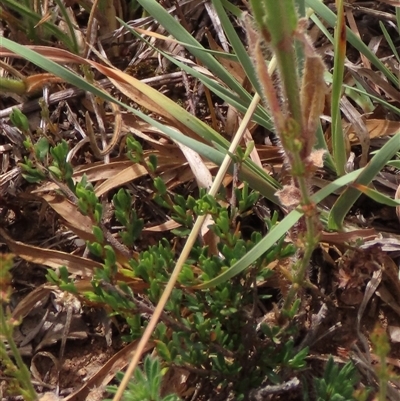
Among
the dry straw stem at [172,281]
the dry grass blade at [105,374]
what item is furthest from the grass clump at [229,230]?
the dry grass blade at [105,374]

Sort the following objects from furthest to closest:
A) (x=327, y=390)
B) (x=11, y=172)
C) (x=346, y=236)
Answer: (x=11, y=172), (x=346, y=236), (x=327, y=390)

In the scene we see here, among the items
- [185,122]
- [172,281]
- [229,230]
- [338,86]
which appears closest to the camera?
[172,281]

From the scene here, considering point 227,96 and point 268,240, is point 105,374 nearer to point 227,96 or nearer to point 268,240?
point 268,240

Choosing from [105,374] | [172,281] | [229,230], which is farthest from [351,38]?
[105,374]

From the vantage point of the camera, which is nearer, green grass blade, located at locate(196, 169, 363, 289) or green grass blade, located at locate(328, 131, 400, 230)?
green grass blade, located at locate(196, 169, 363, 289)

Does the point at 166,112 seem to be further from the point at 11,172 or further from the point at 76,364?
the point at 76,364

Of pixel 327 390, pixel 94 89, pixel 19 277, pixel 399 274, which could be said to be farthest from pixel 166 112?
pixel 327 390

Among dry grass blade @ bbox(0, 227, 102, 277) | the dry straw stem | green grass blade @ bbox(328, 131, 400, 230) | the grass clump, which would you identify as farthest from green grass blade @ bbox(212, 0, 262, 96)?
dry grass blade @ bbox(0, 227, 102, 277)

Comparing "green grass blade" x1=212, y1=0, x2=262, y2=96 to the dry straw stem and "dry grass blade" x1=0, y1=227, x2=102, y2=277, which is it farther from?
"dry grass blade" x1=0, y1=227, x2=102, y2=277
